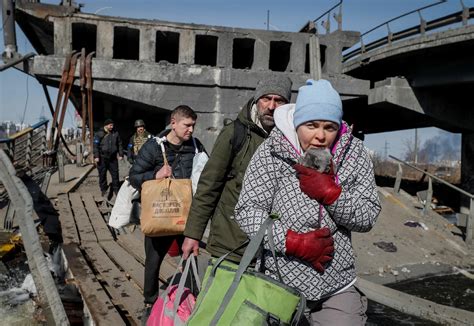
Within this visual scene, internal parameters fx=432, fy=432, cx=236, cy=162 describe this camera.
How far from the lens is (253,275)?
183 cm

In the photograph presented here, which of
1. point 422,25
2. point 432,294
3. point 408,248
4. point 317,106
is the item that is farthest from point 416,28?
point 317,106

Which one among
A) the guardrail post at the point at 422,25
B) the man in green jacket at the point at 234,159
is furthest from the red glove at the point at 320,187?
the guardrail post at the point at 422,25

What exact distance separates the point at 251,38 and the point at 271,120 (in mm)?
13113

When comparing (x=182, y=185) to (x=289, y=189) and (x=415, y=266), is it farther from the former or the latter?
(x=415, y=266)

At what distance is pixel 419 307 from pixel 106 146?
796 centimetres

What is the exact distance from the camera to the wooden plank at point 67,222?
261 inches

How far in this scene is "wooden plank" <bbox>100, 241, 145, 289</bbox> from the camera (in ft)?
16.2

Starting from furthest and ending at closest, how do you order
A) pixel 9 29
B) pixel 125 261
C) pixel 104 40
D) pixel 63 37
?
pixel 9 29
pixel 104 40
pixel 63 37
pixel 125 261

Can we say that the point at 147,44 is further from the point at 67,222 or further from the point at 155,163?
the point at 155,163

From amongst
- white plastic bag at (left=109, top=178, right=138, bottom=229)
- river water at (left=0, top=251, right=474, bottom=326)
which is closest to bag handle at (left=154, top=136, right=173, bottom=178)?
white plastic bag at (left=109, top=178, right=138, bottom=229)

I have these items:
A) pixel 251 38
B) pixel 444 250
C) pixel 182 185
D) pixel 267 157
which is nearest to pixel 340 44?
pixel 251 38

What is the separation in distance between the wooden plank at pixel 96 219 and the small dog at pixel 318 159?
5521 mm

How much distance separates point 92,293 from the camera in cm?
431

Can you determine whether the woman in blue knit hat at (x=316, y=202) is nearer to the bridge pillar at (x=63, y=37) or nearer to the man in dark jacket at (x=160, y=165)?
the man in dark jacket at (x=160, y=165)
